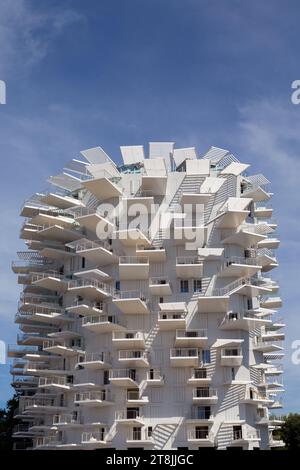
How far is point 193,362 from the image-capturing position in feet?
189

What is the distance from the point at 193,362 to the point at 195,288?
764 centimetres

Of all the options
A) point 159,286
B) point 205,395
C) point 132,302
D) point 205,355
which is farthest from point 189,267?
point 205,395

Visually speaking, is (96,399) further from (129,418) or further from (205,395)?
(205,395)

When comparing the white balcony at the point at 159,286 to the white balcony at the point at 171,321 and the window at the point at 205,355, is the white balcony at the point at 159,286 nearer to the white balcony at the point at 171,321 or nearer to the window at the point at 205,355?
the white balcony at the point at 171,321

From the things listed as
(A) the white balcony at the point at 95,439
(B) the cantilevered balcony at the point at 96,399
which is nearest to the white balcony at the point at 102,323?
(B) the cantilevered balcony at the point at 96,399

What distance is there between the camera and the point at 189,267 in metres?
59.8

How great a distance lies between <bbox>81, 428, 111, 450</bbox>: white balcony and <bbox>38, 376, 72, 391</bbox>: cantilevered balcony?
5.41m

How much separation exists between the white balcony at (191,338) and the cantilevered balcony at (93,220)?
12.9 meters

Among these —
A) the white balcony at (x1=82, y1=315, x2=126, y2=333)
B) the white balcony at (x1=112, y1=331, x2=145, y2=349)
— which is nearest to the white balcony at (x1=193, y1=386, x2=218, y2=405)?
the white balcony at (x1=112, y1=331, x2=145, y2=349)

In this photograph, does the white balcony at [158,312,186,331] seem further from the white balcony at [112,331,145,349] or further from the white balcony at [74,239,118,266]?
the white balcony at [74,239,118,266]

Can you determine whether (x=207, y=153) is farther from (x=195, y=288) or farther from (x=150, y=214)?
(x=195, y=288)

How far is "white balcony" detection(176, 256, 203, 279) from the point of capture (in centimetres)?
5978

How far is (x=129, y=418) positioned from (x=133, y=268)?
14.0m

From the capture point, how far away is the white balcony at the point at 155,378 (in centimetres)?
5769
